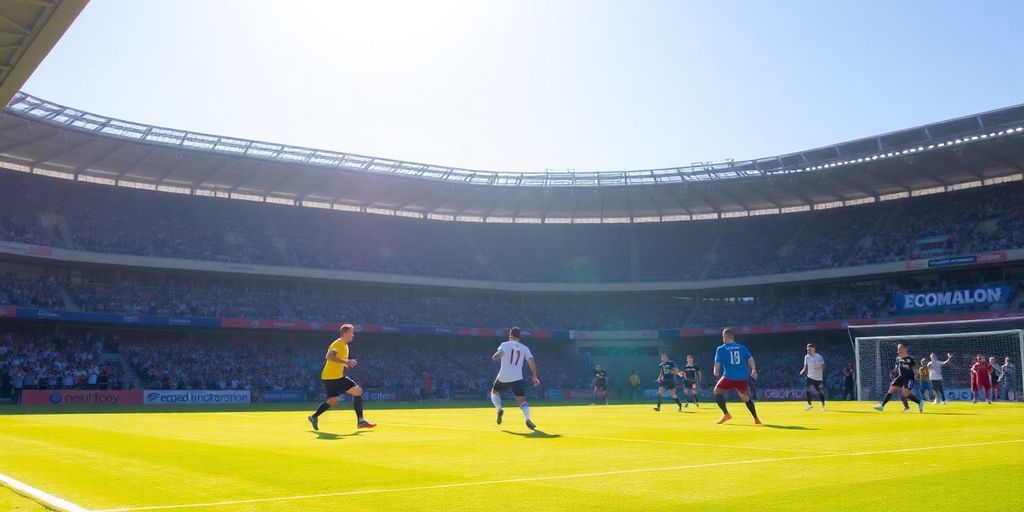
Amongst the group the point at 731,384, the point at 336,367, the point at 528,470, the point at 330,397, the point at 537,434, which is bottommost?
the point at 537,434

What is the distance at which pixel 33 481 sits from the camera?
862cm

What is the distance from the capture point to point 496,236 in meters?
70.0

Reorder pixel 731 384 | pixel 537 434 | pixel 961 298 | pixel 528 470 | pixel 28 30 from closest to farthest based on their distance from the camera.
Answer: pixel 528 470 < pixel 28 30 < pixel 537 434 < pixel 731 384 < pixel 961 298

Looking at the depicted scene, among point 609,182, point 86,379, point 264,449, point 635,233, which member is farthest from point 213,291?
point 264,449

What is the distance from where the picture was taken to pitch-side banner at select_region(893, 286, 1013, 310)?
50156 mm

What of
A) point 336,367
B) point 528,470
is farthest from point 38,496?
point 336,367

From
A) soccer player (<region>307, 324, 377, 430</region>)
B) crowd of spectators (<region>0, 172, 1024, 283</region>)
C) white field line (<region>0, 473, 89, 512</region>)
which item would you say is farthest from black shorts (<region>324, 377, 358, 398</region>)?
crowd of spectators (<region>0, 172, 1024, 283</region>)

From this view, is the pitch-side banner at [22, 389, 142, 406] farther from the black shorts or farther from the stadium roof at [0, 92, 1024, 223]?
the black shorts

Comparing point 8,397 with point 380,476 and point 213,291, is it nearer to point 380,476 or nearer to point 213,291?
point 213,291

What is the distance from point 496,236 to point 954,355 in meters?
35.7

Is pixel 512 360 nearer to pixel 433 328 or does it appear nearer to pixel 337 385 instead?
pixel 337 385

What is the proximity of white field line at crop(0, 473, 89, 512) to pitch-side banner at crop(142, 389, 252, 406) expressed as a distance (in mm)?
36290

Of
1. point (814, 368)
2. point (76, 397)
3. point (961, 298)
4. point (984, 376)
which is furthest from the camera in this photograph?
point (961, 298)

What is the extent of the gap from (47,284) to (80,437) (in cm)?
3800
